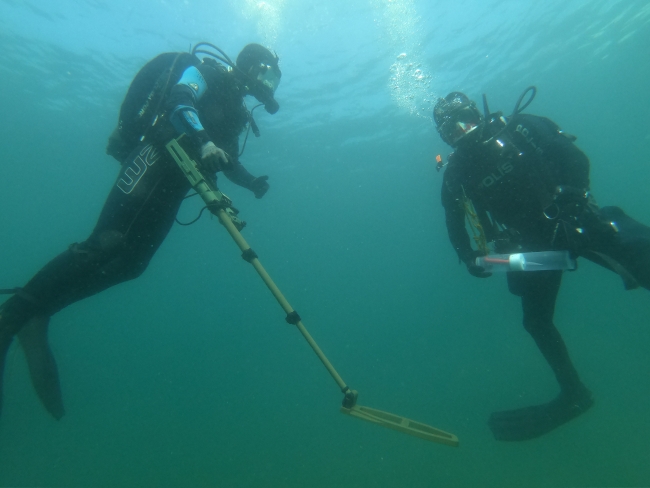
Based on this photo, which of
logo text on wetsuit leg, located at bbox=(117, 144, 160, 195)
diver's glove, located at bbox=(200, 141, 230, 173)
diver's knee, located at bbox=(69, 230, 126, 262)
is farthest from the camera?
logo text on wetsuit leg, located at bbox=(117, 144, 160, 195)

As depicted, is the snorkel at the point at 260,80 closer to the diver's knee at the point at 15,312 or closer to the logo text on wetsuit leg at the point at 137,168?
the logo text on wetsuit leg at the point at 137,168

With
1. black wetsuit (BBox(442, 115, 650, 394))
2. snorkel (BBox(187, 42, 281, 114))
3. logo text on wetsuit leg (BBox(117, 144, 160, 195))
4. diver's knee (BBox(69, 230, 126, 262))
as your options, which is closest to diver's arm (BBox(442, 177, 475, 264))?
black wetsuit (BBox(442, 115, 650, 394))

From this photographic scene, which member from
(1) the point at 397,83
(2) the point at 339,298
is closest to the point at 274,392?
(1) the point at 397,83

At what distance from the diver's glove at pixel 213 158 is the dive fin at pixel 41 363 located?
6.97ft

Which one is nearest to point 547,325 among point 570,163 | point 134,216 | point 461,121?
point 570,163

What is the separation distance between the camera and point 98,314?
250 feet

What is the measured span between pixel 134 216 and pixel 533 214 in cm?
409

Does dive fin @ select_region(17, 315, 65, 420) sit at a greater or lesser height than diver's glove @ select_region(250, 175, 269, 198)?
lesser

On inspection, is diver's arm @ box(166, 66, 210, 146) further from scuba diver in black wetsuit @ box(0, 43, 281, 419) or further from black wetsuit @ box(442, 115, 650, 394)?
black wetsuit @ box(442, 115, 650, 394)

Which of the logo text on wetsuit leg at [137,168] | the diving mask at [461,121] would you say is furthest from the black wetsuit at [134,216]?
the diving mask at [461,121]

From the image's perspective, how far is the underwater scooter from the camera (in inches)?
118

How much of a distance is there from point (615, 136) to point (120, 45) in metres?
46.3

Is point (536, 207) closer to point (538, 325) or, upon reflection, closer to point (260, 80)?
point (538, 325)

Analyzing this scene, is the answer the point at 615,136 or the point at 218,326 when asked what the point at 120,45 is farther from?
the point at 218,326
